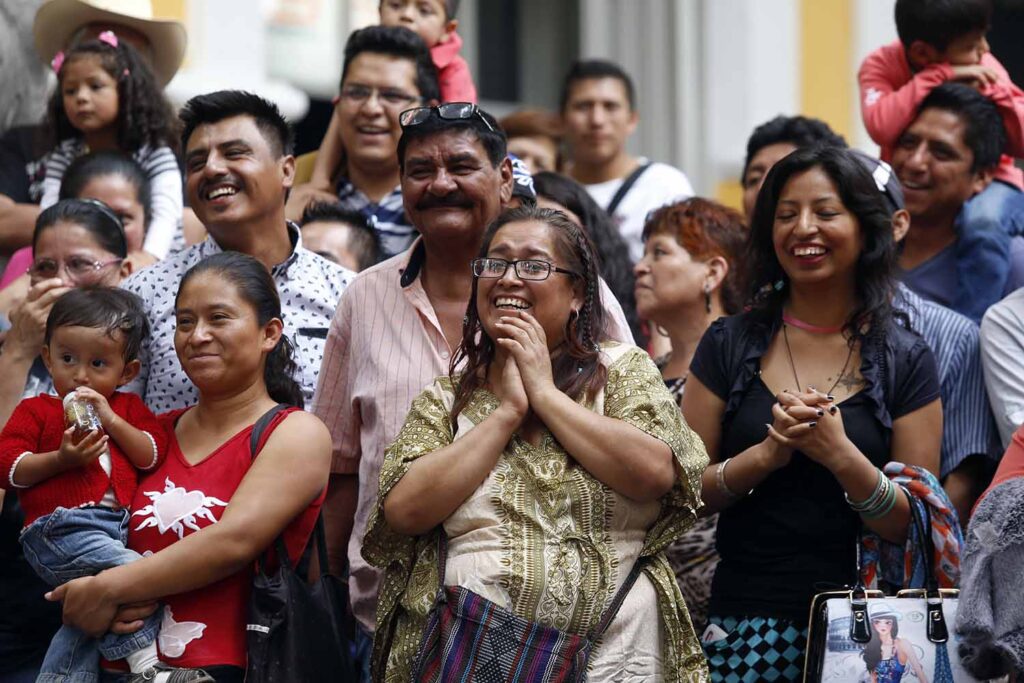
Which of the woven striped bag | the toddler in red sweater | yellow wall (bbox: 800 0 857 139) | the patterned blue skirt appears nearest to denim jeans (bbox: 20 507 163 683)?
the toddler in red sweater

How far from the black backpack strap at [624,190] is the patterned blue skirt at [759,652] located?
3033 millimetres

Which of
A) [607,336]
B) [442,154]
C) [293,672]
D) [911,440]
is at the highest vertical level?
[442,154]

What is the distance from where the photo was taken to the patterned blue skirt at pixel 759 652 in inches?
183

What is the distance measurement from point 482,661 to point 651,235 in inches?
94.5

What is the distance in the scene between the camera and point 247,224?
5.35 m

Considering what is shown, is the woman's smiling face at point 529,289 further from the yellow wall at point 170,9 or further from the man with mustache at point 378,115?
the yellow wall at point 170,9

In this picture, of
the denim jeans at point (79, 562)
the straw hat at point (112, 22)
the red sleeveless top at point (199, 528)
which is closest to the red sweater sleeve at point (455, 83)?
the straw hat at point (112, 22)

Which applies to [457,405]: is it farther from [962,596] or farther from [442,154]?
[962,596]

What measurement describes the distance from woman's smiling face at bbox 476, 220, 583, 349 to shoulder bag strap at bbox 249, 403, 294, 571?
2.17 feet

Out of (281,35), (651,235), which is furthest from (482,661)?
(281,35)

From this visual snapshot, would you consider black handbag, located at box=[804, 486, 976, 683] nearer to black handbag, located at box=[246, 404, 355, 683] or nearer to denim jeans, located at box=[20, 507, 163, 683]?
black handbag, located at box=[246, 404, 355, 683]

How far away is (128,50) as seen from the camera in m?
6.95

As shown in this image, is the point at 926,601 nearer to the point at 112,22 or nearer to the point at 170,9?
the point at 112,22

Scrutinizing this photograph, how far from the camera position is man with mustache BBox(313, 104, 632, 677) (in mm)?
4758
